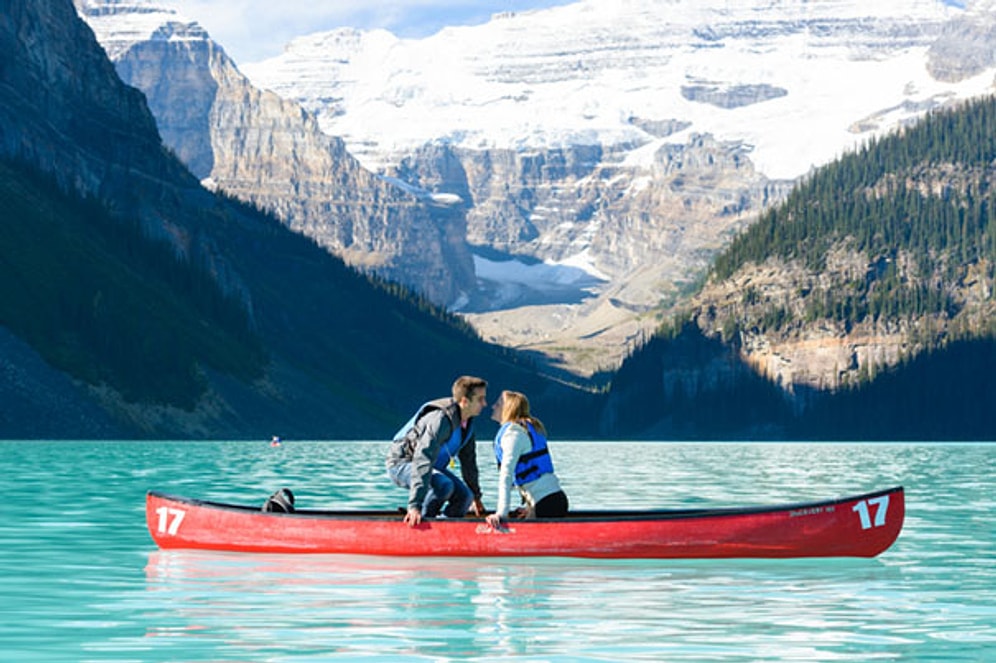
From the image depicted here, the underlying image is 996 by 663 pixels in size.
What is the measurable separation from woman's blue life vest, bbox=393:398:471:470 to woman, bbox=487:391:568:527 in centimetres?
91

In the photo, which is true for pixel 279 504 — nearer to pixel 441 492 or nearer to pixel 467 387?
pixel 441 492

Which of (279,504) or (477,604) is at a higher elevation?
(279,504)

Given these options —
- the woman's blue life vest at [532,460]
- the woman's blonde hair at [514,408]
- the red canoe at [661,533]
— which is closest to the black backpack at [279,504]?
the red canoe at [661,533]

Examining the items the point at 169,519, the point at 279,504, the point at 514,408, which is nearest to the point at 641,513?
the point at 514,408

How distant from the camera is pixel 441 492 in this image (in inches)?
1531

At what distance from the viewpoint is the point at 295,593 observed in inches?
1321

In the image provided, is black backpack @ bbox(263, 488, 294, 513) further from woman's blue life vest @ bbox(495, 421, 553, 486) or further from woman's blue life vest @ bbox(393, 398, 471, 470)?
woman's blue life vest @ bbox(495, 421, 553, 486)

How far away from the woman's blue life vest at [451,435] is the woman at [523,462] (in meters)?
0.91

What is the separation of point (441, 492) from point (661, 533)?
5683 millimetres

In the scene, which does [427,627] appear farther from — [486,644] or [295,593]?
[295,593]

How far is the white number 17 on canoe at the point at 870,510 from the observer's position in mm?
38844

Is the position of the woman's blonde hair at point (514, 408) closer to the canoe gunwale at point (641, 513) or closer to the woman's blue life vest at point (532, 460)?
the woman's blue life vest at point (532, 460)

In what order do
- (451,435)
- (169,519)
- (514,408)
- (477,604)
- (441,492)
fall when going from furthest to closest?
(169,519) → (441,492) → (451,435) → (514,408) → (477,604)

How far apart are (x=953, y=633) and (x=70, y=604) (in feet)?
57.9
